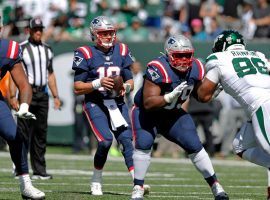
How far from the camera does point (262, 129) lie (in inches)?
286

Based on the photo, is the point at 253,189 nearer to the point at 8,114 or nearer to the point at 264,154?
the point at 264,154

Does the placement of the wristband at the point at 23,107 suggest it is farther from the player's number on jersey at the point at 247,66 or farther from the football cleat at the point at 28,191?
the player's number on jersey at the point at 247,66

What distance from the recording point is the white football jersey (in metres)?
7.38

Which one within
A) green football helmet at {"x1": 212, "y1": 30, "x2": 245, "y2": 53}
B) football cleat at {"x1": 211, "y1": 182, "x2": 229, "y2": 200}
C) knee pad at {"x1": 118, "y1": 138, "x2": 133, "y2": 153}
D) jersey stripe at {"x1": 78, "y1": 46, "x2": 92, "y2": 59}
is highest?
green football helmet at {"x1": 212, "y1": 30, "x2": 245, "y2": 53}

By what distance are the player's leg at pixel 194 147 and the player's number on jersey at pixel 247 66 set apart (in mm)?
623

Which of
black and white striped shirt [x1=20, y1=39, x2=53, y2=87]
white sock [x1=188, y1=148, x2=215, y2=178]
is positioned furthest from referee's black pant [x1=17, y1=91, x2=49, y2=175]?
white sock [x1=188, y1=148, x2=215, y2=178]

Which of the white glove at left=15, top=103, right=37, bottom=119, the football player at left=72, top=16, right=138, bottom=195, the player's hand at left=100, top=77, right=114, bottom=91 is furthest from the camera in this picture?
the football player at left=72, top=16, right=138, bottom=195

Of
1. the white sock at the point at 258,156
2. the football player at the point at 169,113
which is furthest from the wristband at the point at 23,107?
the white sock at the point at 258,156

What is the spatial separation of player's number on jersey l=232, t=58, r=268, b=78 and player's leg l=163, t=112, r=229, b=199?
62 cm

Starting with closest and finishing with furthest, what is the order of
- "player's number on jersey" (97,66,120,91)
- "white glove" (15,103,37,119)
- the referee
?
1. "white glove" (15,103,37,119)
2. "player's number on jersey" (97,66,120,91)
3. the referee

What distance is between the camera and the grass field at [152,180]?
333 inches

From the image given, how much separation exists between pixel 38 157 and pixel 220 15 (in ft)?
26.2

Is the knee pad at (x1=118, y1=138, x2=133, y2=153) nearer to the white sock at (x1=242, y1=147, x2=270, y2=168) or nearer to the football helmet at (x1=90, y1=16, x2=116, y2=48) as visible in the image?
the football helmet at (x1=90, y1=16, x2=116, y2=48)

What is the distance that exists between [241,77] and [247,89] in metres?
0.11
